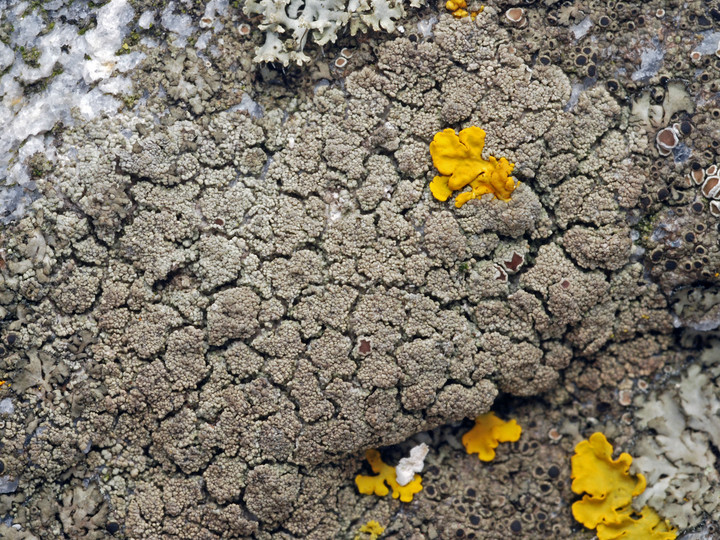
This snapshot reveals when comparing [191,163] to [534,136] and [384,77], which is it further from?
[534,136]

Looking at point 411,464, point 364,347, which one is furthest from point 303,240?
point 411,464

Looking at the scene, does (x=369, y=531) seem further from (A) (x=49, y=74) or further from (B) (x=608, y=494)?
(A) (x=49, y=74)

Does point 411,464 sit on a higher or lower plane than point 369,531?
higher

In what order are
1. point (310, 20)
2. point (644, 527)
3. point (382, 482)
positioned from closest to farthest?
point (310, 20), point (644, 527), point (382, 482)

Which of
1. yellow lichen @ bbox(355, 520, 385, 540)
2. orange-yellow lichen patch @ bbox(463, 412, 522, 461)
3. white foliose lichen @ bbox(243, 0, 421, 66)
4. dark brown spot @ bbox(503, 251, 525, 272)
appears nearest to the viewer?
white foliose lichen @ bbox(243, 0, 421, 66)

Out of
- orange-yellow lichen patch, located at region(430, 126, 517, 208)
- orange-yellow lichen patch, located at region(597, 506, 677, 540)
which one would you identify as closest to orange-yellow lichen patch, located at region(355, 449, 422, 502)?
orange-yellow lichen patch, located at region(597, 506, 677, 540)

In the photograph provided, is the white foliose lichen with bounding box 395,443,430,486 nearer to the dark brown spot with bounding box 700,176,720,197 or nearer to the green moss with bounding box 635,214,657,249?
the green moss with bounding box 635,214,657,249
